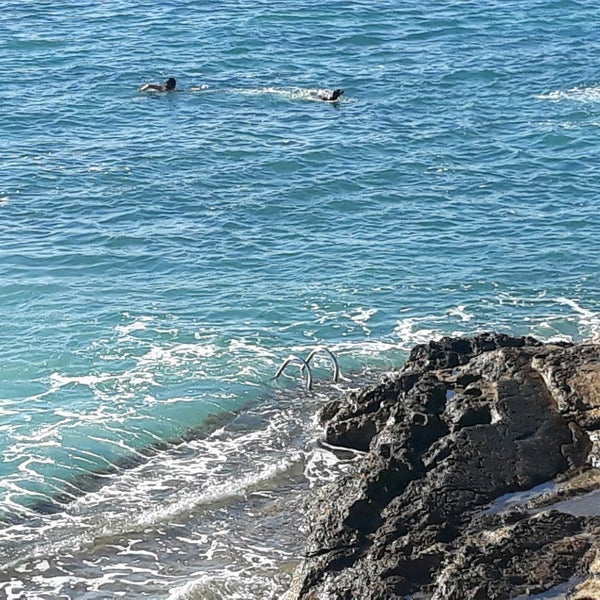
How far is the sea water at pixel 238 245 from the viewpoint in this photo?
56.2ft

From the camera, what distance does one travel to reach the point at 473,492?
14375mm

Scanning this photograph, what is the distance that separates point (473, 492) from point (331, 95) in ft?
73.9

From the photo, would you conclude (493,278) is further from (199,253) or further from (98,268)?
(98,268)

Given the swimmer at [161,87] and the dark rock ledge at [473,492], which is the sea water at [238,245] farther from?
the dark rock ledge at [473,492]

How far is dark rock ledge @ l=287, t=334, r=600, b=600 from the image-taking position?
13023 mm

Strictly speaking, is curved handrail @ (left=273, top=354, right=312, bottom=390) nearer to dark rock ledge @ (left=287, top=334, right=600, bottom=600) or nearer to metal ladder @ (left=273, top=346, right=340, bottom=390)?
metal ladder @ (left=273, top=346, right=340, bottom=390)

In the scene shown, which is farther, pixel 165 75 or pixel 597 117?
pixel 165 75

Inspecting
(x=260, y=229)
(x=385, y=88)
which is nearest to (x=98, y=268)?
(x=260, y=229)

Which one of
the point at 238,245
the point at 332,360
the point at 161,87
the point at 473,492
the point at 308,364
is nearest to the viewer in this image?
the point at 473,492

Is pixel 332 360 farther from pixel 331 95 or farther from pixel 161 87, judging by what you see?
pixel 161 87

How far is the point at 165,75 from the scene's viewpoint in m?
38.4

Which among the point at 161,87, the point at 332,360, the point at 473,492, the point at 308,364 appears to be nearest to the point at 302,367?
the point at 308,364

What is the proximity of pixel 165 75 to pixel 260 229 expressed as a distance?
498 inches

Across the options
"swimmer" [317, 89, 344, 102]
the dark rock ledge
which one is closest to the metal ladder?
the dark rock ledge
